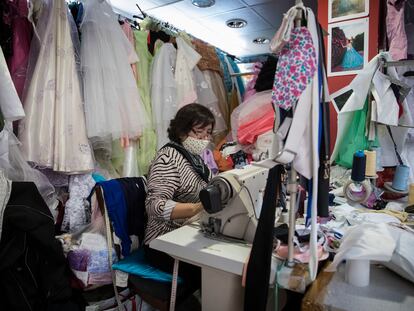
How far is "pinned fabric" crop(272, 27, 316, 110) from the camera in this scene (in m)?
0.80

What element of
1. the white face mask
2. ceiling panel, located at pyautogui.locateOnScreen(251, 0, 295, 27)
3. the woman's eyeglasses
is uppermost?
ceiling panel, located at pyautogui.locateOnScreen(251, 0, 295, 27)

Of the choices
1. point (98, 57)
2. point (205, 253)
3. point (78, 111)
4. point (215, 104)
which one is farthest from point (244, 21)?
point (205, 253)

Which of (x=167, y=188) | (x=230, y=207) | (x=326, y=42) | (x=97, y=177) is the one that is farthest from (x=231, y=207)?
(x=326, y=42)

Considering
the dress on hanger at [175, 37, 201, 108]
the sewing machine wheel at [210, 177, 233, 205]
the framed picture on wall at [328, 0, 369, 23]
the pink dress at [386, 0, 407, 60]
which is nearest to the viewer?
the sewing machine wheel at [210, 177, 233, 205]

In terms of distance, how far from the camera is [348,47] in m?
2.11

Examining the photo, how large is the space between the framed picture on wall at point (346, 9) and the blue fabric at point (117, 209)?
1.90 meters

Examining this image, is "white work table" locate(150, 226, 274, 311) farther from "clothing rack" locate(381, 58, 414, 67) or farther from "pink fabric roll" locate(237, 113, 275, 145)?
"clothing rack" locate(381, 58, 414, 67)

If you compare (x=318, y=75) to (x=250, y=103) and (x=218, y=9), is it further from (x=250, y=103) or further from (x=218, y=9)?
(x=218, y=9)

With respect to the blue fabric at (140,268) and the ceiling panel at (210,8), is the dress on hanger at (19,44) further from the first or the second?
the ceiling panel at (210,8)

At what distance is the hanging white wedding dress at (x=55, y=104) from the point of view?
1.53 meters

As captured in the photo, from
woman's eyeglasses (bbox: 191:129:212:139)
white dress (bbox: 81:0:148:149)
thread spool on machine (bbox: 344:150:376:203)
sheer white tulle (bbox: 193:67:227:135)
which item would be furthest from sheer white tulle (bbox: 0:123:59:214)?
thread spool on machine (bbox: 344:150:376:203)

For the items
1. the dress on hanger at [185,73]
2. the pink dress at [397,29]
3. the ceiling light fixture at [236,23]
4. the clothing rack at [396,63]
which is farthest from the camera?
the ceiling light fixture at [236,23]

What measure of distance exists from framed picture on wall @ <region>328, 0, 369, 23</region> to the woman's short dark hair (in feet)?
4.34

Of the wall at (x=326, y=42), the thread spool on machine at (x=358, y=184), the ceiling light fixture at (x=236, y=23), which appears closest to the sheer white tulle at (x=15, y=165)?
the thread spool on machine at (x=358, y=184)
